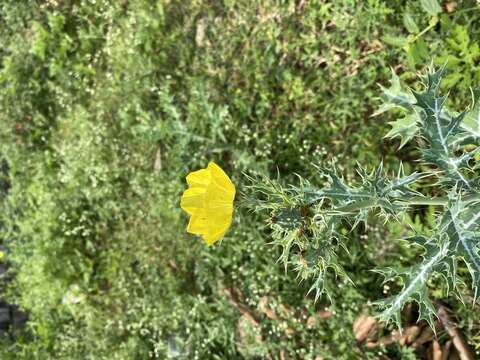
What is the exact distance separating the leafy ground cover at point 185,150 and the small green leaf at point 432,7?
5cm

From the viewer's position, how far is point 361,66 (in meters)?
3.17

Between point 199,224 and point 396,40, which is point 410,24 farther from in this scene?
point 199,224

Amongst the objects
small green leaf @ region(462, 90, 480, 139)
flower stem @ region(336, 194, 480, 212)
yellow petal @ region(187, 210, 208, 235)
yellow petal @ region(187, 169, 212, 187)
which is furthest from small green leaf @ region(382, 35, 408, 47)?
yellow petal @ region(187, 210, 208, 235)

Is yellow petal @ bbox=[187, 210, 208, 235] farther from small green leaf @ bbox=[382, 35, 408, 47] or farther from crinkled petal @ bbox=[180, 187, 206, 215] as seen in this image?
small green leaf @ bbox=[382, 35, 408, 47]

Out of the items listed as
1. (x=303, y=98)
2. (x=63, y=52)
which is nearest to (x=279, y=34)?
(x=303, y=98)

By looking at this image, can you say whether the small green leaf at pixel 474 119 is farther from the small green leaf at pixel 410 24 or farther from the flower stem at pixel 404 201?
the small green leaf at pixel 410 24

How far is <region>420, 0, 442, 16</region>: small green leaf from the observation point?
2684mm

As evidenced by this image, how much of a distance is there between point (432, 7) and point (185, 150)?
1.78m

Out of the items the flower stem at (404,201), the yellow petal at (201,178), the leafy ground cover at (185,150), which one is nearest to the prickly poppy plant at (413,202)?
the flower stem at (404,201)

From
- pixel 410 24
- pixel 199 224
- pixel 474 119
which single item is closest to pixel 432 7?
pixel 410 24

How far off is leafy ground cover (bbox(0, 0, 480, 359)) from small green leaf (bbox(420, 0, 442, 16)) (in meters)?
0.05

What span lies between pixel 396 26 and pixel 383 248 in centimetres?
133

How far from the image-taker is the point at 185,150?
3527 millimetres

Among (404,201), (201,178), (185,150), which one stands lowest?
(185,150)
